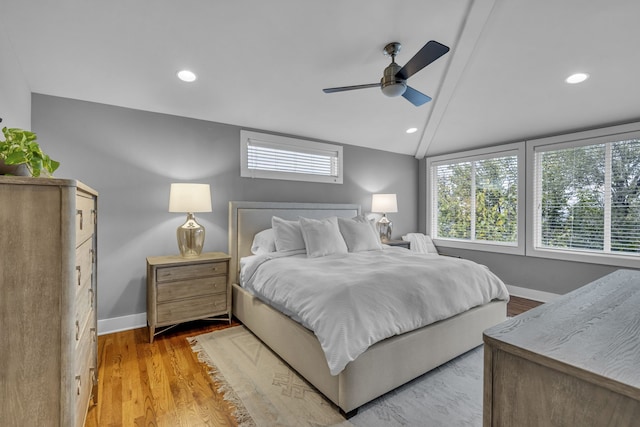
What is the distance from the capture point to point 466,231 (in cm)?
499

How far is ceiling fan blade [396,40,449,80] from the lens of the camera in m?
1.87

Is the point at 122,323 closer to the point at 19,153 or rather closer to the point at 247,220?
the point at 247,220

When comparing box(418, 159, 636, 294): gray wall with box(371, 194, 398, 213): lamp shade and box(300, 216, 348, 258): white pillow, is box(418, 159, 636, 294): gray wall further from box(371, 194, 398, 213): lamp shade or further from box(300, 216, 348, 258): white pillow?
box(300, 216, 348, 258): white pillow

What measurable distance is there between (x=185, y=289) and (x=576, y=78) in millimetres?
4352

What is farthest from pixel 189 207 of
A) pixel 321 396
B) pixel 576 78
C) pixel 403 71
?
pixel 576 78

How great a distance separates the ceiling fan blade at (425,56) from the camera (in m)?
1.87

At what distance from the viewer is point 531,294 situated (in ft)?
13.7

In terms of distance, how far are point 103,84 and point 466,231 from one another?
513 cm

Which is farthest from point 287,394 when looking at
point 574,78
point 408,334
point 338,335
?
point 574,78

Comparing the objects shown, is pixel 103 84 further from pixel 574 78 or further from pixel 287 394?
pixel 574 78

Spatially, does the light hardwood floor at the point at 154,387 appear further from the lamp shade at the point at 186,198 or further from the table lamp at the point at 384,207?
the table lamp at the point at 384,207

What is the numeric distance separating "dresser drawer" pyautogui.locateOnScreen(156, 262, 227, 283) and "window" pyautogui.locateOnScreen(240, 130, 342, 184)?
121cm

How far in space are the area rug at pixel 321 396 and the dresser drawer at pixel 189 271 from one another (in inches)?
28.7

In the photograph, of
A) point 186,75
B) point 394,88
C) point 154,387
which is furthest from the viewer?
point 186,75
